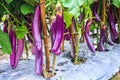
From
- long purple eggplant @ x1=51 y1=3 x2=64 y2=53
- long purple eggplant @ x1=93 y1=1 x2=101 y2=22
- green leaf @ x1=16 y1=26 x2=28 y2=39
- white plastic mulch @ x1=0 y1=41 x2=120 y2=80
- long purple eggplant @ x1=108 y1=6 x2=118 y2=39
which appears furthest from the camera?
long purple eggplant @ x1=108 y1=6 x2=118 y2=39

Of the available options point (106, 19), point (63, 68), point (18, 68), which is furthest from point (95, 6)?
point (18, 68)

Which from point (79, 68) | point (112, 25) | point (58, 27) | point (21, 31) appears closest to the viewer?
point (58, 27)

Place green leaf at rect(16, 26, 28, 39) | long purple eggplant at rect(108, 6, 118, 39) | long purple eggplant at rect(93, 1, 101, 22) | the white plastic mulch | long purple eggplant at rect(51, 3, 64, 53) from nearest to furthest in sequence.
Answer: long purple eggplant at rect(51, 3, 64, 53)
green leaf at rect(16, 26, 28, 39)
the white plastic mulch
long purple eggplant at rect(93, 1, 101, 22)
long purple eggplant at rect(108, 6, 118, 39)

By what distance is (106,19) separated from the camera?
94.0 inches

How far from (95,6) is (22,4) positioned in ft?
2.23

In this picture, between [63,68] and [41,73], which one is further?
[63,68]

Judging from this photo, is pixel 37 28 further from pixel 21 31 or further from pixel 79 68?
pixel 79 68

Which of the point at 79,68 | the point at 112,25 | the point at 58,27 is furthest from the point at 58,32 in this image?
the point at 112,25

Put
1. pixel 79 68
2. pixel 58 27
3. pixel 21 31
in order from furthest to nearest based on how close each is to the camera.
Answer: pixel 79 68, pixel 21 31, pixel 58 27

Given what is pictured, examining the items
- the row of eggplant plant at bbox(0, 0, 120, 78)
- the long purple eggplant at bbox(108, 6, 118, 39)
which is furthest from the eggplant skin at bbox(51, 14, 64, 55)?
the long purple eggplant at bbox(108, 6, 118, 39)

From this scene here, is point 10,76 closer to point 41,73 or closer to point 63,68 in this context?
point 41,73

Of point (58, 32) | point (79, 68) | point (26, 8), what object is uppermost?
point (26, 8)

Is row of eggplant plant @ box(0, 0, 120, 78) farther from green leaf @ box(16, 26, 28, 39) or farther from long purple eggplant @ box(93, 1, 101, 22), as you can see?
long purple eggplant @ box(93, 1, 101, 22)

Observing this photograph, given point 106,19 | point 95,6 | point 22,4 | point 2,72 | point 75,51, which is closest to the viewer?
point 22,4
